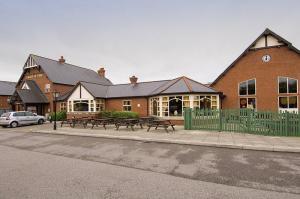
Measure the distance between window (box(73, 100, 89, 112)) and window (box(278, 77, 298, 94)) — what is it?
70.6ft

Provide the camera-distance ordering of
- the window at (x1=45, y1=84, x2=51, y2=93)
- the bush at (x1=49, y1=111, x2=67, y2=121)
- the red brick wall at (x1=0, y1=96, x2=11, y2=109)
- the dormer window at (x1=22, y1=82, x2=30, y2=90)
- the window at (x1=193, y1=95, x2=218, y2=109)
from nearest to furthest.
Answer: the window at (x1=193, y1=95, x2=218, y2=109), the bush at (x1=49, y1=111, x2=67, y2=121), the window at (x1=45, y1=84, x2=51, y2=93), the dormer window at (x1=22, y1=82, x2=30, y2=90), the red brick wall at (x1=0, y1=96, x2=11, y2=109)

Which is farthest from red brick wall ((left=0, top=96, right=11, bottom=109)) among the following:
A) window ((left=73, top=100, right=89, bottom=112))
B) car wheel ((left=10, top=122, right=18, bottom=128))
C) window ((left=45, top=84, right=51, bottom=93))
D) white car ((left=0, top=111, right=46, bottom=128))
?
car wheel ((left=10, top=122, right=18, bottom=128))

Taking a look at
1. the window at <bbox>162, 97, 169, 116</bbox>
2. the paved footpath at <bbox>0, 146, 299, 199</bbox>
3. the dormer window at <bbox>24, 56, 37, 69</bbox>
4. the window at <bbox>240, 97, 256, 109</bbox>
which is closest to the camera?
the paved footpath at <bbox>0, 146, 299, 199</bbox>

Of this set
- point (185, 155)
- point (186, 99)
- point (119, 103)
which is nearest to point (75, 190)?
point (185, 155)

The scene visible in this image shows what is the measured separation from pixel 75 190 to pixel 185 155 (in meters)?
4.81

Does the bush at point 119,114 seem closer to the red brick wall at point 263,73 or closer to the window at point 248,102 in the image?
the red brick wall at point 263,73

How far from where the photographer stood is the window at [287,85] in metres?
21.8

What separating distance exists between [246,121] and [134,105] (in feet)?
47.8

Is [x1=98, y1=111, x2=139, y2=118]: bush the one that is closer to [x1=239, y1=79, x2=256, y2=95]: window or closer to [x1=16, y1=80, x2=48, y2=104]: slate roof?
[x1=239, y1=79, x2=256, y2=95]: window

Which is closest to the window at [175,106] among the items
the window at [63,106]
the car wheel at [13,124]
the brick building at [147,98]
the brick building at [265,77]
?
the brick building at [147,98]

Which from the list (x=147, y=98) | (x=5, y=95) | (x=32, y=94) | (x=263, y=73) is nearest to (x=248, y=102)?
(x=263, y=73)

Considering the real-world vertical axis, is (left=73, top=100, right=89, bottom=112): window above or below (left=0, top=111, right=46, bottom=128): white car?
above

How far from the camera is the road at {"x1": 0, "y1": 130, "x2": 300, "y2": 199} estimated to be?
199 inches

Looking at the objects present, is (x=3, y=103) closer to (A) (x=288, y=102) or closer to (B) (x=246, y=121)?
(B) (x=246, y=121)
